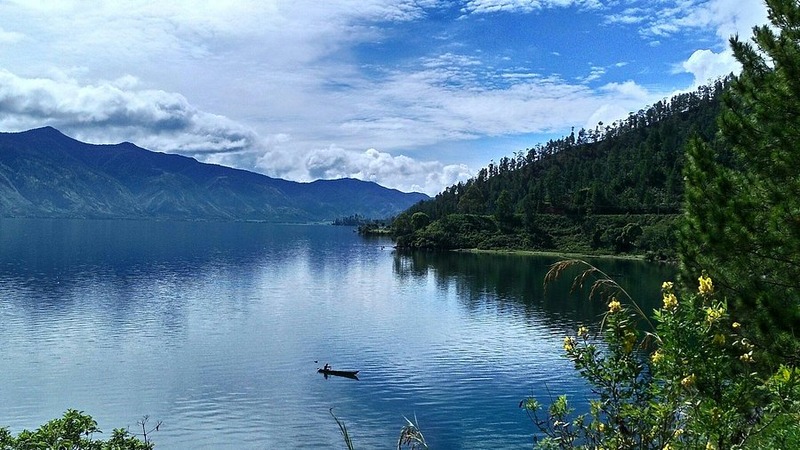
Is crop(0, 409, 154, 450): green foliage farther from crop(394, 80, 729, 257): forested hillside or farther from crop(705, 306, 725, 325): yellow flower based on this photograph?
crop(394, 80, 729, 257): forested hillside

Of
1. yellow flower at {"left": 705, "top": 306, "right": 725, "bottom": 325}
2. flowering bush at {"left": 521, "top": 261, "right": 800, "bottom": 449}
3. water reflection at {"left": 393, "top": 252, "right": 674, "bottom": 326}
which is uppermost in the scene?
yellow flower at {"left": 705, "top": 306, "right": 725, "bottom": 325}

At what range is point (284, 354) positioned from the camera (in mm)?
54688

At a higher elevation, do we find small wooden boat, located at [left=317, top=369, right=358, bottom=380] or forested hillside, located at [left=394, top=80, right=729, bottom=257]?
forested hillside, located at [left=394, top=80, right=729, bottom=257]

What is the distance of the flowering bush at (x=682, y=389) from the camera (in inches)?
178

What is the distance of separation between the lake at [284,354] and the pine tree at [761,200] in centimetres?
524

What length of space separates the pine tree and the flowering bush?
863cm

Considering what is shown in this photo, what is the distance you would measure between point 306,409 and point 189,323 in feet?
102

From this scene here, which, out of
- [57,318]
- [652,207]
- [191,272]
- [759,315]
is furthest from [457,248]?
[759,315]

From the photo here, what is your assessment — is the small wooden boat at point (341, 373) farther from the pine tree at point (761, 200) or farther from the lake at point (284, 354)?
the pine tree at point (761, 200)

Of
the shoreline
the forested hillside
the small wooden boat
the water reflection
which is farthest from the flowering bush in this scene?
the forested hillside

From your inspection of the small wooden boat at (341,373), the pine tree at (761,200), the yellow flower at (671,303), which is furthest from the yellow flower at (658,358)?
the small wooden boat at (341,373)

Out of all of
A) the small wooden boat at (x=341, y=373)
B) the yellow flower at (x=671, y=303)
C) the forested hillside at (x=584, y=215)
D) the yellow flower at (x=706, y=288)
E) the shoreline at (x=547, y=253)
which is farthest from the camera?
the forested hillside at (x=584, y=215)

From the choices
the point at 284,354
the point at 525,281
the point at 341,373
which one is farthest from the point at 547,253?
the point at 341,373

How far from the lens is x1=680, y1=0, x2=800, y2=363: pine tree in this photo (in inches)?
514
